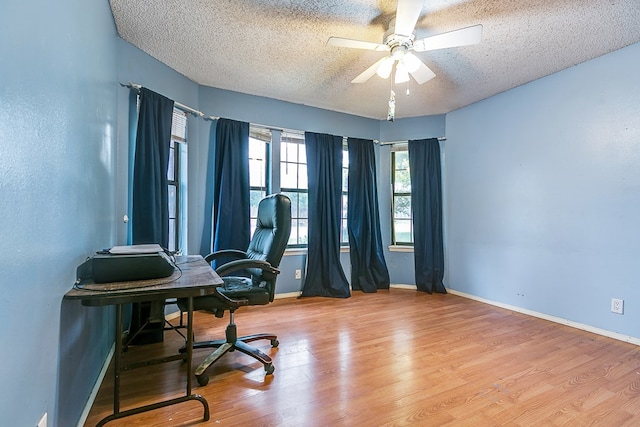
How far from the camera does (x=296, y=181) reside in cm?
399

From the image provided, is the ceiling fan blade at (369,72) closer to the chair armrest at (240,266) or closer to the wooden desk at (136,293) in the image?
the chair armrest at (240,266)

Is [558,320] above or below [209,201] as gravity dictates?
below

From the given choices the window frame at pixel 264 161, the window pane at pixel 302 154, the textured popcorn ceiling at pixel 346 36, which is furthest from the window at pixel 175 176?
the window pane at pixel 302 154

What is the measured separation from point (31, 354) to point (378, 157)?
415 cm

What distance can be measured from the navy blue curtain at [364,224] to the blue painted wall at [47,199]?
2.99m

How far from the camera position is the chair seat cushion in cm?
190

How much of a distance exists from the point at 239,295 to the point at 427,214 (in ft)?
9.71

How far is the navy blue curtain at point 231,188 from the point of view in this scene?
331 centimetres

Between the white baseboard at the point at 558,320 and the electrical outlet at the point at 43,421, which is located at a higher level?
the electrical outlet at the point at 43,421

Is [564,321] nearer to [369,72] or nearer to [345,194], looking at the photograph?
[345,194]

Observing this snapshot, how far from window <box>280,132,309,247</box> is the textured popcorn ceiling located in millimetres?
717

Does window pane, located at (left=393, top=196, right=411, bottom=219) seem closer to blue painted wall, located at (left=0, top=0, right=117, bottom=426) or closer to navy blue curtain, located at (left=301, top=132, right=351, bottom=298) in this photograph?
navy blue curtain, located at (left=301, top=132, right=351, bottom=298)

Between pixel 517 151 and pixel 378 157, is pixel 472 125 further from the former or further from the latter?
pixel 378 157

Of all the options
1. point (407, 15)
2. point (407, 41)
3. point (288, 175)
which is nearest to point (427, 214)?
point (288, 175)
